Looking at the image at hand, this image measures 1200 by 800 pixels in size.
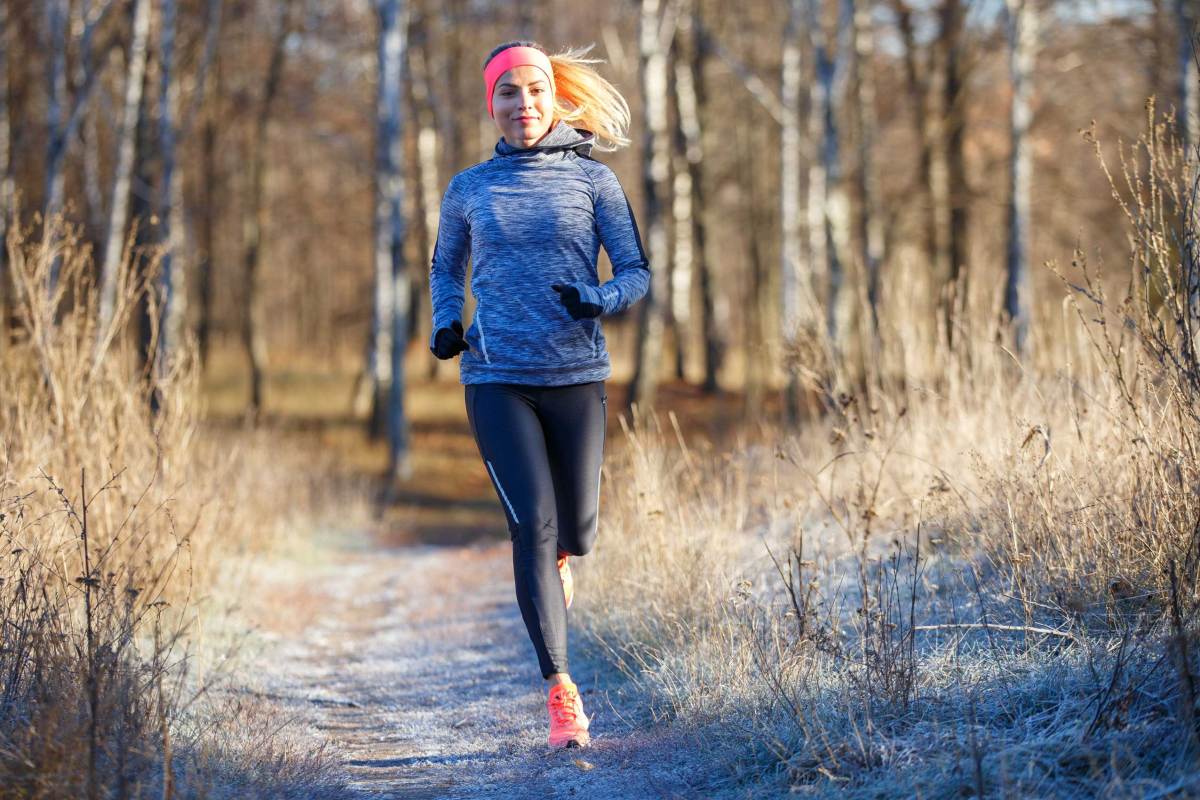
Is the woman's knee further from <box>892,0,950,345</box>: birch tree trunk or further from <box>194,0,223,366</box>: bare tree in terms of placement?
<box>892,0,950,345</box>: birch tree trunk

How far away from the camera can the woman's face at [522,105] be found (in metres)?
4.06

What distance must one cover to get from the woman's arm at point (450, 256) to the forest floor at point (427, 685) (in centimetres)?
145

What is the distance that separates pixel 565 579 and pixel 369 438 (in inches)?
484

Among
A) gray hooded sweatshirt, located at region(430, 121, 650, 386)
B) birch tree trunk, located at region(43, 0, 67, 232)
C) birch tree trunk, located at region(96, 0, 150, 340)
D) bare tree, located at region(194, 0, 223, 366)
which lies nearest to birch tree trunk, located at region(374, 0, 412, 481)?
birch tree trunk, located at region(96, 0, 150, 340)

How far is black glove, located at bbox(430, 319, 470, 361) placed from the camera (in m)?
3.85

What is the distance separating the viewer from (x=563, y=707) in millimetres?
3824

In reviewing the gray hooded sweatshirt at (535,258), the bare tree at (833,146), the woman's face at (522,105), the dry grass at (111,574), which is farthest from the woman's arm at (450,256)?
the bare tree at (833,146)

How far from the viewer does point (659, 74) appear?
15148 millimetres

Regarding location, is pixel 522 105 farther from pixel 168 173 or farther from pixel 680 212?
pixel 680 212

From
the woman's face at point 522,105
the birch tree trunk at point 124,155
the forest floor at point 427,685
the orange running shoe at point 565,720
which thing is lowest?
the forest floor at point 427,685

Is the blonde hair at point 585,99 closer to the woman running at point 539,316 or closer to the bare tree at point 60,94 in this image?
the woman running at point 539,316

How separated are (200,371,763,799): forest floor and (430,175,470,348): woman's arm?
1.45 meters

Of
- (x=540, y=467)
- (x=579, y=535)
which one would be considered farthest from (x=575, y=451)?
(x=579, y=535)

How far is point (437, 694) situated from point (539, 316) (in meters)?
1.92
